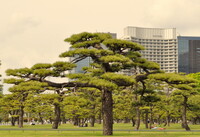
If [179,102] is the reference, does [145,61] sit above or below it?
above

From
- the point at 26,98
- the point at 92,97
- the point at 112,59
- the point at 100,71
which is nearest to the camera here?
the point at 112,59

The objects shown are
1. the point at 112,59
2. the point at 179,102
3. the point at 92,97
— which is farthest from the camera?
the point at 92,97

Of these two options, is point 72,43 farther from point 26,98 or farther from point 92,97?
point 92,97

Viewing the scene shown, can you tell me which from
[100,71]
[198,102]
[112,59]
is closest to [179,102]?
[198,102]

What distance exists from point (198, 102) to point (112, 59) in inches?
987

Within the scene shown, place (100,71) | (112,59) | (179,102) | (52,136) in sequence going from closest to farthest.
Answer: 1. (112,59)
2. (52,136)
3. (100,71)
4. (179,102)

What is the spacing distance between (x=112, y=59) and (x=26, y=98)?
104 ft

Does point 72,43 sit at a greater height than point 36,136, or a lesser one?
greater

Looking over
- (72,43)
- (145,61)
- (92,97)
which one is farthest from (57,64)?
(92,97)

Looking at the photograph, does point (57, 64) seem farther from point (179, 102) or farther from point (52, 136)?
point (179, 102)

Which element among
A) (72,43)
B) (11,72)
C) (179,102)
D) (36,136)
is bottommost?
(36,136)

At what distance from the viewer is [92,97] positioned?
207 ft

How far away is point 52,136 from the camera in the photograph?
29.5m

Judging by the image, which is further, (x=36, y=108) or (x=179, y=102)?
(x=36, y=108)
